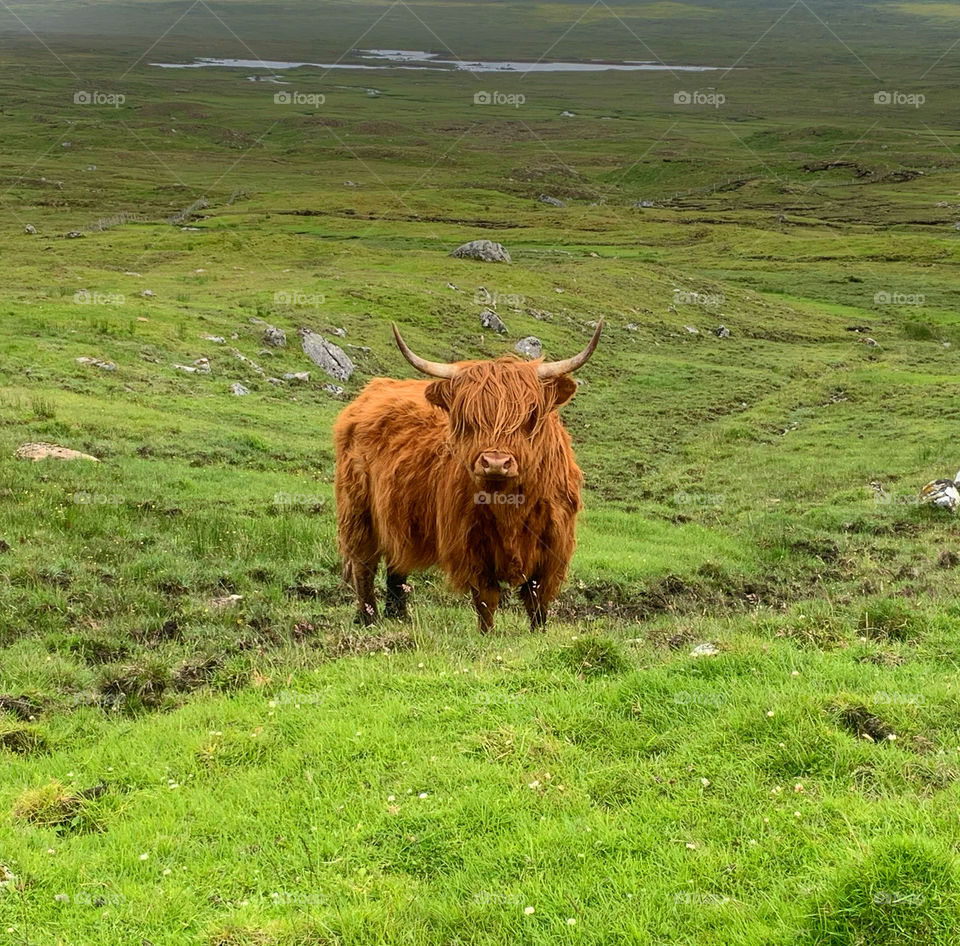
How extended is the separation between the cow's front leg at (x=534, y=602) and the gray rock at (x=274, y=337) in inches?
971

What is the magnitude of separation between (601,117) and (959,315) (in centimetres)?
15957

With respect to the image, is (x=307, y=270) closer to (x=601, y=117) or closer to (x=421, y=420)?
(x=421, y=420)

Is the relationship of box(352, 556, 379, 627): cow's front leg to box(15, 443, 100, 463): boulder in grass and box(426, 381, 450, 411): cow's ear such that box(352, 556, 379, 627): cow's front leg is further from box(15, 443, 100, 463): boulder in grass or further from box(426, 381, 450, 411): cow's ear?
box(15, 443, 100, 463): boulder in grass

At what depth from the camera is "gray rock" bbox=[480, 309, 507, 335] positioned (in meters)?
39.2

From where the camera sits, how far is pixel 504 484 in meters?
8.08

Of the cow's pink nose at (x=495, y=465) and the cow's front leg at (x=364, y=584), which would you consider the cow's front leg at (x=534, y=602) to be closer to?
the cow's pink nose at (x=495, y=465)

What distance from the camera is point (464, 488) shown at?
8.62 metres

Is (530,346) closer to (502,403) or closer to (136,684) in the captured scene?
(502,403)

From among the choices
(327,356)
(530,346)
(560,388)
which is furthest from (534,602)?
(530,346)

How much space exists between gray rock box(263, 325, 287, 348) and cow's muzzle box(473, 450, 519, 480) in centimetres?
2581

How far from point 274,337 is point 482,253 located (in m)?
28.4

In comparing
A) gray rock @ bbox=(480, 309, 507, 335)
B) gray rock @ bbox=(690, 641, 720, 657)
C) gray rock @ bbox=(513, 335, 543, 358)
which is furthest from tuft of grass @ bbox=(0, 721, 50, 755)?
gray rock @ bbox=(480, 309, 507, 335)

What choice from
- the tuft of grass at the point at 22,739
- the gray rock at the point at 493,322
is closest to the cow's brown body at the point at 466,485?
the tuft of grass at the point at 22,739

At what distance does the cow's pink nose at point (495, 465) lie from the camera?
23.6 feet
